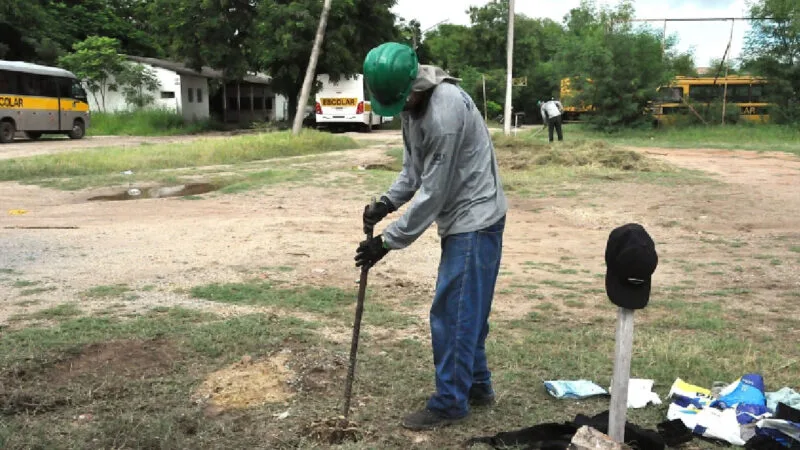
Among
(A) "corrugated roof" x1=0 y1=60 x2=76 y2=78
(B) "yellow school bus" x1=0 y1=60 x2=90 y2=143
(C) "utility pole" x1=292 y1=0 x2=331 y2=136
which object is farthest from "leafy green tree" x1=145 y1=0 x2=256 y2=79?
(C) "utility pole" x1=292 y1=0 x2=331 y2=136

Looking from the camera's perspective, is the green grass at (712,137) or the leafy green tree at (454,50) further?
the leafy green tree at (454,50)

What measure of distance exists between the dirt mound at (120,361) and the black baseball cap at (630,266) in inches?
100

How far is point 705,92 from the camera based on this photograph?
1174 inches

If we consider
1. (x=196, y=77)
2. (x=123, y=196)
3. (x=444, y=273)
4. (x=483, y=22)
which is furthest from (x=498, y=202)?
(x=483, y=22)

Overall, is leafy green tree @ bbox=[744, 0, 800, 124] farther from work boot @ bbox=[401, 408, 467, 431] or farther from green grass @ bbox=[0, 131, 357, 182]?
work boot @ bbox=[401, 408, 467, 431]

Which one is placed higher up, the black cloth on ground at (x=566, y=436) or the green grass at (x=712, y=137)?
the green grass at (x=712, y=137)

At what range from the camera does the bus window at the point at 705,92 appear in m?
29.6

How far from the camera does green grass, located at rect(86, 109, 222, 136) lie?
30.2m

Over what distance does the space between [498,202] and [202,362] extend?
1.96 meters

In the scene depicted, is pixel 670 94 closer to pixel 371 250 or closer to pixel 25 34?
pixel 371 250

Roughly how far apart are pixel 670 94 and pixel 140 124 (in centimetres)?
2140

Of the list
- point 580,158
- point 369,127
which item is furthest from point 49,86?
point 580,158

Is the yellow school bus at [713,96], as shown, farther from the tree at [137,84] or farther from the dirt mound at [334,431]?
the dirt mound at [334,431]

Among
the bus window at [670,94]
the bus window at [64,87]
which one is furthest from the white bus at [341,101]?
the bus window at [670,94]
